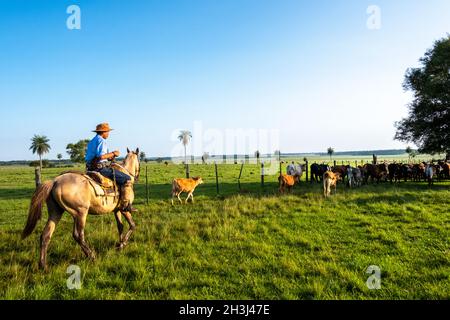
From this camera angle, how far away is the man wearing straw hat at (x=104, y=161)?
24.0ft

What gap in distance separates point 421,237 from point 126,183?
851 cm

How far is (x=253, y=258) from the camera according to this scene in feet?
21.3

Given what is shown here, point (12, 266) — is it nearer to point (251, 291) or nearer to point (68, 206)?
point (68, 206)

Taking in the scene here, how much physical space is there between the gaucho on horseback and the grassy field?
82 cm

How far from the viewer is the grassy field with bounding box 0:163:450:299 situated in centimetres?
495

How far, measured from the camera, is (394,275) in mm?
5484

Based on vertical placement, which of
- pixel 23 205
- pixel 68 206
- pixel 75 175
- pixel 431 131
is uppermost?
pixel 431 131

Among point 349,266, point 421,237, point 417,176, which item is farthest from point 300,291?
point 417,176

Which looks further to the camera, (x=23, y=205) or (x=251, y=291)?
(x=23, y=205)

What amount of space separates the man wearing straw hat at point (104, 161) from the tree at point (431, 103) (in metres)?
23.9

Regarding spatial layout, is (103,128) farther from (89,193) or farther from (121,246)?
(121,246)

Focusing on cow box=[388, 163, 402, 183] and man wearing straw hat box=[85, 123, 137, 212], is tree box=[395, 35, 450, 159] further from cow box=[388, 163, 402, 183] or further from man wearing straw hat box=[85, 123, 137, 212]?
man wearing straw hat box=[85, 123, 137, 212]

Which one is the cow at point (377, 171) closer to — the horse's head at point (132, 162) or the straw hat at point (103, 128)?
the horse's head at point (132, 162)

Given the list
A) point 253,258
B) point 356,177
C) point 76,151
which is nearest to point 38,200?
point 253,258
